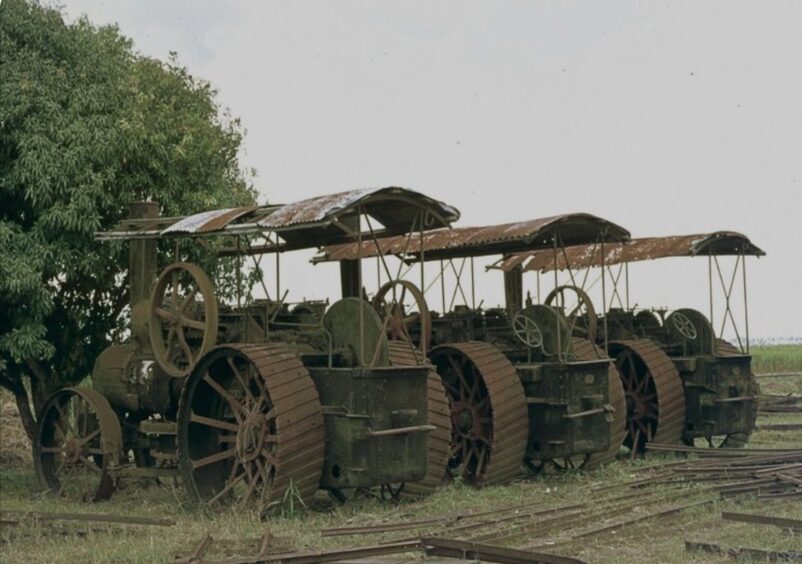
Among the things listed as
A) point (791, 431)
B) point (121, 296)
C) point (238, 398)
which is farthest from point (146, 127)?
point (791, 431)

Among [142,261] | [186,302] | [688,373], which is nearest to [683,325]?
[688,373]

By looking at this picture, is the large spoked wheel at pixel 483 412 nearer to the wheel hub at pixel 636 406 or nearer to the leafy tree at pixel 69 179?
the wheel hub at pixel 636 406

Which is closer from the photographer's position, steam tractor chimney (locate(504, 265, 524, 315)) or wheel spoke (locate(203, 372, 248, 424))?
wheel spoke (locate(203, 372, 248, 424))

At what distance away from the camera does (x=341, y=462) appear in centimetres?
1172

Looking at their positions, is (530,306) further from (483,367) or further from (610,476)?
(610,476)

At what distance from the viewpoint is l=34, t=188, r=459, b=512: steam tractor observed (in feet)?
38.2

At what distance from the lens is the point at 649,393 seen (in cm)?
1778

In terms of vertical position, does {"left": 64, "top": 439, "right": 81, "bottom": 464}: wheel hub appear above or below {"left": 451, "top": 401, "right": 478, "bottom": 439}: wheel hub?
below

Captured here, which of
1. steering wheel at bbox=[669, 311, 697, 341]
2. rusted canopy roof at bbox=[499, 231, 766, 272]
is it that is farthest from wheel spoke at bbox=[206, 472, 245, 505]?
steering wheel at bbox=[669, 311, 697, 341]

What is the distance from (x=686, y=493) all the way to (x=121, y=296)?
27.2 feet

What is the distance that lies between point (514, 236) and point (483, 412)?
2.13 m

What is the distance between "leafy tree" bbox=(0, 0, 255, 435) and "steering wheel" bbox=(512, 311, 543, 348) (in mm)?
4804

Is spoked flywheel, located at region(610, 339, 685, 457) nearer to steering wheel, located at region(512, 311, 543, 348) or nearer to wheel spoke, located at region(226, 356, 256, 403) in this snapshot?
steering wheel, located at region(512, 311, 543, 348)

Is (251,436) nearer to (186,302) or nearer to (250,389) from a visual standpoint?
(250,389)
